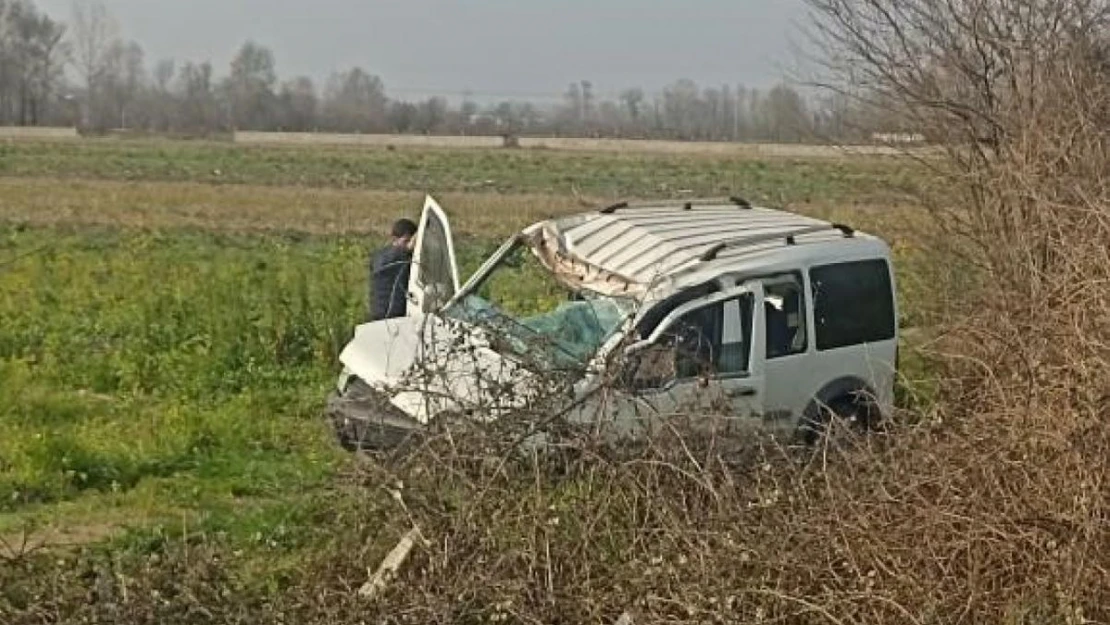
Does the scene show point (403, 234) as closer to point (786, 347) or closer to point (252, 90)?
point (786, 347)

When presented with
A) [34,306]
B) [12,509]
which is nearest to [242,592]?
[12,509]

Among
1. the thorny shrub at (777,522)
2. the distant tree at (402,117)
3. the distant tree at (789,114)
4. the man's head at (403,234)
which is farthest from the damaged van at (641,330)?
the distant tree at (402,117)

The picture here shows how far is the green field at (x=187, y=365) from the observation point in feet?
24.5

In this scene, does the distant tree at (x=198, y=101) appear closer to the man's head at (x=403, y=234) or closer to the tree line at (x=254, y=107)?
the tree line at (x=254, y=107)

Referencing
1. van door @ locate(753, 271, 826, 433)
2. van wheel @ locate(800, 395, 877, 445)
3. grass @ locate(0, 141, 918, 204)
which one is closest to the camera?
van wheel @ locate(800, 395, 877, 445)

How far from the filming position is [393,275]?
1016 centimetres

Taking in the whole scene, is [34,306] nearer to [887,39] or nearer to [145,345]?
[145,345]

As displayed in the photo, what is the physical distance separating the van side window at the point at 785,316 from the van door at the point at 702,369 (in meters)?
0.19

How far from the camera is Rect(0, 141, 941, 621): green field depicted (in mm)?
7457

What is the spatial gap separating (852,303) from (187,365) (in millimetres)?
6589

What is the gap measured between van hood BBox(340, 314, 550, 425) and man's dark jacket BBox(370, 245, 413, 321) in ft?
6.80

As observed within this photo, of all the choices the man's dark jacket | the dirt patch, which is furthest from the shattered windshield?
the dirt patch

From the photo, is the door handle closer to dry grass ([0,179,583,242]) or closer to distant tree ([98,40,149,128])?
dry grass ([0,179,583,242])

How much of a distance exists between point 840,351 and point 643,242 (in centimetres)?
159
